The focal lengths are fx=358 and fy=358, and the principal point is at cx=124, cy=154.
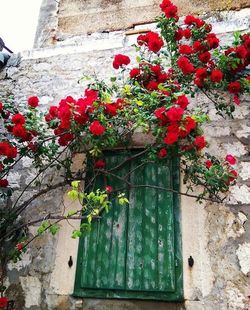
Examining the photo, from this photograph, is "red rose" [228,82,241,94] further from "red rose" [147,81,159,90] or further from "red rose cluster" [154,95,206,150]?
"red rose cluster" [154,95,206,150]

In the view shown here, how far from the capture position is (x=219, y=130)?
326 centimetres

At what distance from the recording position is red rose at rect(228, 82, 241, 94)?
3272 millimetres

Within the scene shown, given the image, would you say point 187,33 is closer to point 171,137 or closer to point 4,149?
point 171,137

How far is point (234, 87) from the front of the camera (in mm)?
3285

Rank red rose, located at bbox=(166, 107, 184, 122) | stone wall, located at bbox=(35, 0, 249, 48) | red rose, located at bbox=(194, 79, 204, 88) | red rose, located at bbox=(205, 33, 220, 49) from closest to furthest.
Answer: red rose, located at bbox=(166, 107, 184, 122) < red rose, located at bbox=(194, 79, 204, 88) < red rose, located at bbox=(205, 33, 220, 49) < stone wall, located at bbox=(35, 0, 249, 48)

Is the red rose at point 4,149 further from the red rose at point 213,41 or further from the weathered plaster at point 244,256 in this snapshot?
the red rose at point 213,41

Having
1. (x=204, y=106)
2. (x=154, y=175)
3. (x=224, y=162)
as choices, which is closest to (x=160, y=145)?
(x=154, y=175)

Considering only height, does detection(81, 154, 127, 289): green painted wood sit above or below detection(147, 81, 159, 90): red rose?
below

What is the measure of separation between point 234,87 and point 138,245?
1.67 m

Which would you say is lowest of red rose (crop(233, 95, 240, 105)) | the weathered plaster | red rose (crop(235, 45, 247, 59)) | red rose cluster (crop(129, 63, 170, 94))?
the weathered plaster

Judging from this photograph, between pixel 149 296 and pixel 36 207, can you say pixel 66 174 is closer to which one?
pixel 36 207

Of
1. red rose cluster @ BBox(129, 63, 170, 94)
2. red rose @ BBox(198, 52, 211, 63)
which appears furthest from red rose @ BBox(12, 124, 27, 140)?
red rose @ BBox(198, 52, 211, 63)

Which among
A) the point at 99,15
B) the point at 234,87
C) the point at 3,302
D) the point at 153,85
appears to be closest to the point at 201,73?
the point at 234,87

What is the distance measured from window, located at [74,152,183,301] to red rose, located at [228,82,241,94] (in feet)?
2.90
